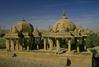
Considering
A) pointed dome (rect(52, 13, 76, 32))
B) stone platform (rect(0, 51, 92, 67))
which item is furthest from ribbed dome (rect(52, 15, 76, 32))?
stone platform (rect(0, 51, 92, 67))

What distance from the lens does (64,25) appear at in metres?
23.4

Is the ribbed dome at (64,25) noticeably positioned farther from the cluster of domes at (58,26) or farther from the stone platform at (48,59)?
the stone platform at (48,59)

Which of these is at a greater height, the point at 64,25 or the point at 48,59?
the point at 64,25

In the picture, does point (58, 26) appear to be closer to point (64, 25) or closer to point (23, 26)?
point (64, 25)

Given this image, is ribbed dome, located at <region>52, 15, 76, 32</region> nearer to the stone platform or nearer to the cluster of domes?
the cluster of domes

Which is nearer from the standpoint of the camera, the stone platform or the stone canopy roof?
the stone platform

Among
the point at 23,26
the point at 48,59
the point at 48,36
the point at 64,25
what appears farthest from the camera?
the point at 23,26

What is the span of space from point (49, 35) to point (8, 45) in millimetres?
5212

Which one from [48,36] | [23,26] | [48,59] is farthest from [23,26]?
[48,59]

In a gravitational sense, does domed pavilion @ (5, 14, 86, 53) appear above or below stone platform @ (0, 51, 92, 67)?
above

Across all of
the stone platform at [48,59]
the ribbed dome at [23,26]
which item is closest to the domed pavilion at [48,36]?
the ribbed dome at [23,26]

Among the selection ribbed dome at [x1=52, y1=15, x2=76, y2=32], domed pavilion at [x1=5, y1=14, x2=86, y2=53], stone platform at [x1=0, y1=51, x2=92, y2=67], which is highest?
ribbed dome at [x1=52, y1=15, x2=76, y2=32]

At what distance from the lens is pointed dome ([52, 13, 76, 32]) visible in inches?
898

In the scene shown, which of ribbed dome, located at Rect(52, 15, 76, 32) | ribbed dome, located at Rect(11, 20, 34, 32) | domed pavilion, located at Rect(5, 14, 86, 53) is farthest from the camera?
ribbed dome, located at Rect(11, 20, 34, 32)
